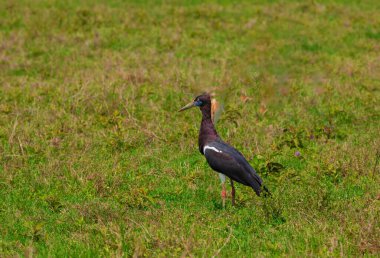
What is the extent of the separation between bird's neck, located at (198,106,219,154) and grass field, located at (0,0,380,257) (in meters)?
0.66

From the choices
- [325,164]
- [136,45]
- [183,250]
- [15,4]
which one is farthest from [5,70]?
[183,250]

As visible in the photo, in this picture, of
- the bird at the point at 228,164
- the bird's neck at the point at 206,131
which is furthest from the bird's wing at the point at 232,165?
the bird's neck at the point at 206,131

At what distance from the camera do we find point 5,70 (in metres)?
16.0

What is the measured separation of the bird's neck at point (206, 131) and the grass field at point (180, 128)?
664 mm

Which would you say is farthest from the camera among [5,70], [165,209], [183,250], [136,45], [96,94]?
[136,45]

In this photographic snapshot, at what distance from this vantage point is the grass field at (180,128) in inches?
310

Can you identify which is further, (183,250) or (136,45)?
(136,45)

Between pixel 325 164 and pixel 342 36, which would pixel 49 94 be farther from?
pixel 342 36

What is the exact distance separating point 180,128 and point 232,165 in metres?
3.42

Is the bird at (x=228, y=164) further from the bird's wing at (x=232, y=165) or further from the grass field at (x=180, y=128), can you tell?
the grass field at (x=180, y=128)

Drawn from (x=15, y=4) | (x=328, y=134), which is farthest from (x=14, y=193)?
(x=15, y=4)

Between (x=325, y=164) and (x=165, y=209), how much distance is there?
2743 millimetres

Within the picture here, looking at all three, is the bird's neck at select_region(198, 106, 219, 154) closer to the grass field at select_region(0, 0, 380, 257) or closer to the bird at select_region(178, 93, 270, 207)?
the bird at select_region(178, 93, 270, 207)

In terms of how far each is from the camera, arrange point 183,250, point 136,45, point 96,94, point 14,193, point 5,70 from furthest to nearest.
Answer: point 136,45 → point 5,70 → point 96,94 → point 14,193 → point 183,250
